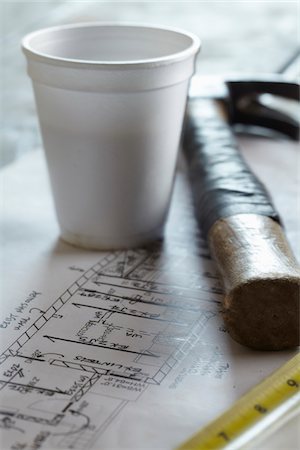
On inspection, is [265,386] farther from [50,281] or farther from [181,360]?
[50,281]

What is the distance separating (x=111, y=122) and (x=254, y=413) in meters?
0.34

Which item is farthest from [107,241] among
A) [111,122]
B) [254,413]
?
[254,413]

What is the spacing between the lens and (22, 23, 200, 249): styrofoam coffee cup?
742mm

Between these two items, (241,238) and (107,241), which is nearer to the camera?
(241,238)

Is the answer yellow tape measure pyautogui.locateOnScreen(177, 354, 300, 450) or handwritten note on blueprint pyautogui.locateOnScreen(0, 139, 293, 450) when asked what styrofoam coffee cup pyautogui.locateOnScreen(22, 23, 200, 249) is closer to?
handwritten note on blueprint pyautogui.locateOnScreen(0, 139, 293, 450)

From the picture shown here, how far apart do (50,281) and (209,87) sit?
47 centimetres

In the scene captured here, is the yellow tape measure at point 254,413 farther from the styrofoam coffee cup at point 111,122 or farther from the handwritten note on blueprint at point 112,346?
the styrofoam coffee cup at point 111,122

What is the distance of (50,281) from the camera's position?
77 cm

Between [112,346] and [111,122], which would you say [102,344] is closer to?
[112,346]

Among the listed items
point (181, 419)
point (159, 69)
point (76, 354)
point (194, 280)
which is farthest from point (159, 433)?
point (159, 69)

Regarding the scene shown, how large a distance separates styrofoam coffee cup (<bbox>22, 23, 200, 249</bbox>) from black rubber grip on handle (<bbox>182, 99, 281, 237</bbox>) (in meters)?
0.05

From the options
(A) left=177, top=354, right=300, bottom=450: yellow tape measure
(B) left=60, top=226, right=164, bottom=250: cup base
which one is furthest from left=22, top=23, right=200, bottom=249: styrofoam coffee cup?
(A) left=177, top=354, right=300, bottom=450: yellow tape measure

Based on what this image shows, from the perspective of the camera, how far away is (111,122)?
0.77 m

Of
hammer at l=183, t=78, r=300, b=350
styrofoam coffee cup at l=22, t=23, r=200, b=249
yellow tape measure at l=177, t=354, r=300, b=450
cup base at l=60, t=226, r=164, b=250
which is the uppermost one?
styrofoam coffee cup at l=22, t=23, r=200, b=249
